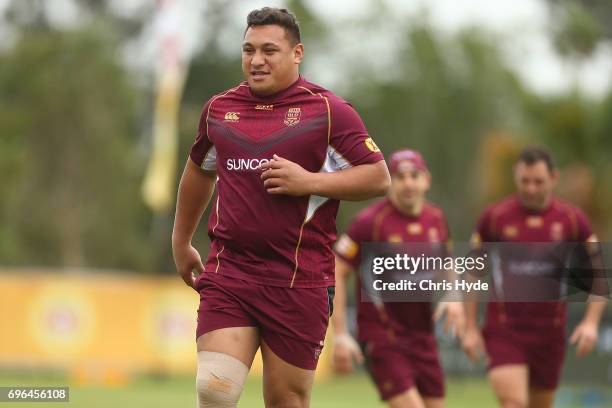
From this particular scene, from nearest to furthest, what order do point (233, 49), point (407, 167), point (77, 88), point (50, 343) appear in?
point (407, 167) → point (50, 343) → point (77, 88) → point (233, 49)

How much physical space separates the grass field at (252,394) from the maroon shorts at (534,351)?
5.46 metres

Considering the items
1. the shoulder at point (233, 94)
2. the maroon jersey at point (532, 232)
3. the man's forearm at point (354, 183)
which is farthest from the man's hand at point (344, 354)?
the shoulder at point (233, 94)

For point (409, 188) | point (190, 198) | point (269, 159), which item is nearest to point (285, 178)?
point (269, 159)

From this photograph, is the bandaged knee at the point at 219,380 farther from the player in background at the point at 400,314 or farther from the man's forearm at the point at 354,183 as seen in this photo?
the player in background at the point at 400,314

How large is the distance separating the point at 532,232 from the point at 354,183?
13.7 ft

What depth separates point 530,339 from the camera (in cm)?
1045

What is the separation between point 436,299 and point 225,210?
4.62 metres

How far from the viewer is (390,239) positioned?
10.3m

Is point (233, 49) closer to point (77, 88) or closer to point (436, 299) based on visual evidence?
point (77, 88)

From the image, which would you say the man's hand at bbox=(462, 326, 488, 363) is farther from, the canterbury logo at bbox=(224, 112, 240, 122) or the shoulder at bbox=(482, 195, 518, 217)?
the canterbury logo at bbox=(224, 112, 240, 122)

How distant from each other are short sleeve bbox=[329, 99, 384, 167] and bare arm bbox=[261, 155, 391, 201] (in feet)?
0.15

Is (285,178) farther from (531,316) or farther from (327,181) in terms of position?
(531,316)

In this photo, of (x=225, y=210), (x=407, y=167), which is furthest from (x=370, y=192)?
(x=407, y=167)

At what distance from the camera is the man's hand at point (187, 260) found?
749 cm
